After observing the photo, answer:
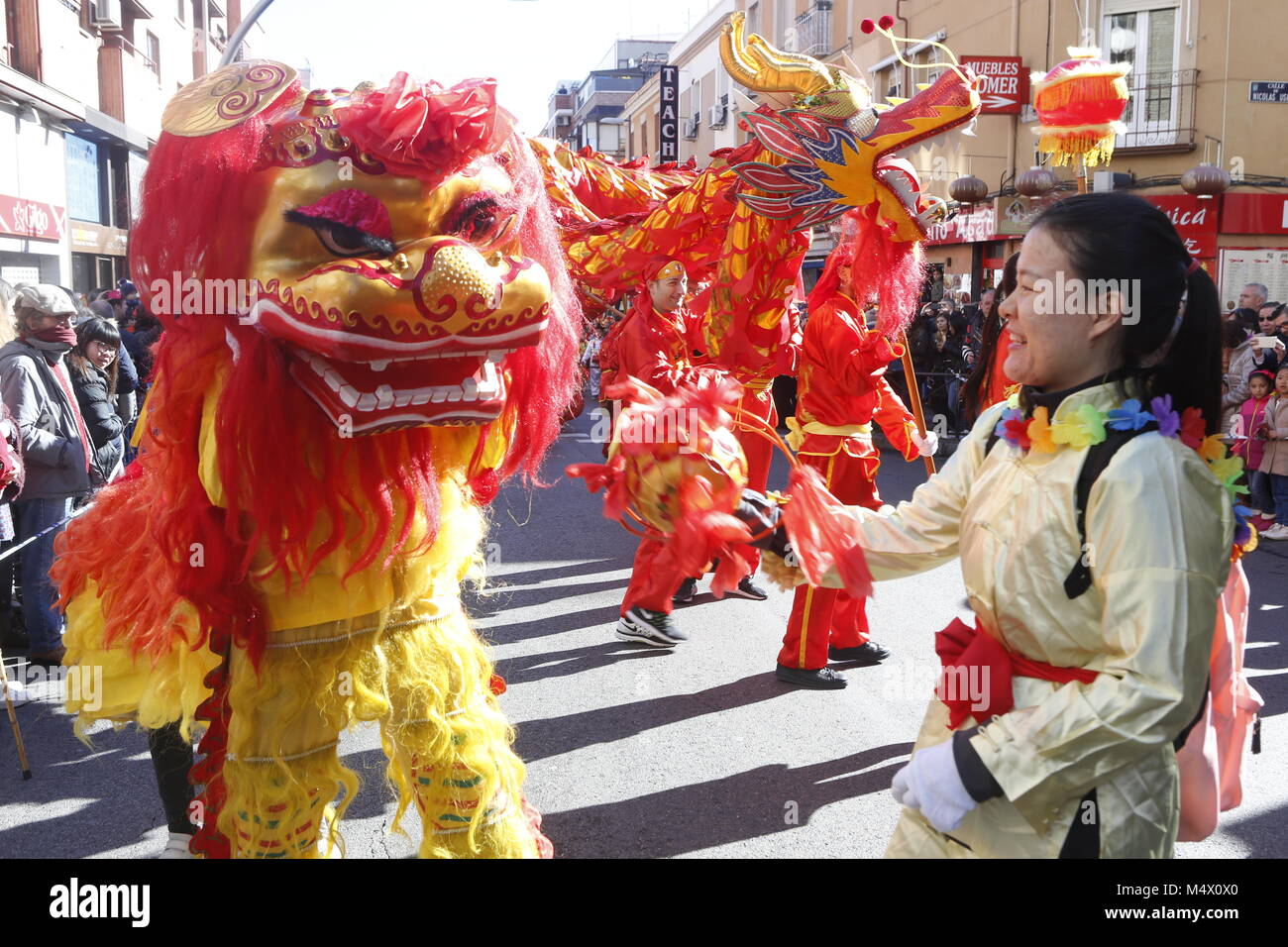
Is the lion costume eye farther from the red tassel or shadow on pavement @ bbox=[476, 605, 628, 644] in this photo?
shadow on pavement @ bbox=[476, 605, 628, 644]

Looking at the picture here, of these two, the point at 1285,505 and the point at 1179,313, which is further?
the point at 1285,505

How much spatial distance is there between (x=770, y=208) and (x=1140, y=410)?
2.83 meters

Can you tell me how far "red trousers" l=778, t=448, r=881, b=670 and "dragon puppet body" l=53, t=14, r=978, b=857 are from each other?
7.02 ft

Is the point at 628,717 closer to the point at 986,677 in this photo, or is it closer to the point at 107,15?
the point at 986,677

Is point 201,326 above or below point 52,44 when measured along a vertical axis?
below

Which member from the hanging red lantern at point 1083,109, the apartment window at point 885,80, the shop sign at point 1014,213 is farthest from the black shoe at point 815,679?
the apartment window at point 885,80

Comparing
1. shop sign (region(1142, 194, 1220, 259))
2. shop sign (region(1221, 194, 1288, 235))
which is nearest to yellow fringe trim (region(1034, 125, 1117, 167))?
shop sign (region(1142, 194, 1220, 259))

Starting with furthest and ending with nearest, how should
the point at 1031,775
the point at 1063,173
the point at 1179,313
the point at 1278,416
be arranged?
the point at 1063,173 → the point at 1278,416 → the point at 1179,313 → the point at 1031,775

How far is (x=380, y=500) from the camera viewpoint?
2188mm

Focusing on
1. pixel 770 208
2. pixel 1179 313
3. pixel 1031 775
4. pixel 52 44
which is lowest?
pixel 1031 775

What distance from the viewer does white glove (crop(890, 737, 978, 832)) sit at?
156 centimetres

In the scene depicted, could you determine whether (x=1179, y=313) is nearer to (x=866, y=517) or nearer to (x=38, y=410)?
(x=866, y=517)

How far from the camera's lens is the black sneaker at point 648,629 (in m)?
5.05

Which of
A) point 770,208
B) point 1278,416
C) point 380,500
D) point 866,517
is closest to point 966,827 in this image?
point 866,517
